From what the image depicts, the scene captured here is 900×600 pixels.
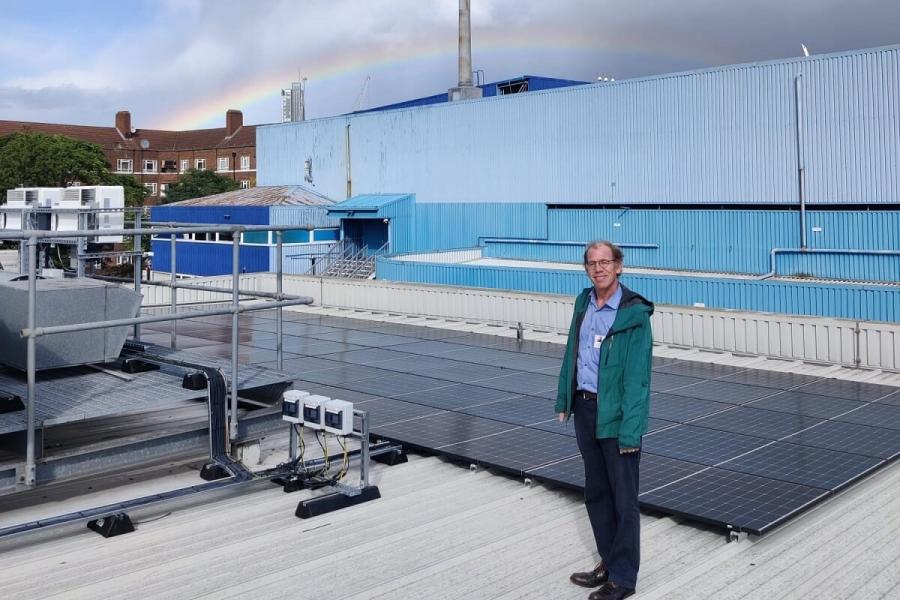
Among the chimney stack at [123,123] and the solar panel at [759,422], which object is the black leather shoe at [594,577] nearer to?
the solar panel at [759,422]

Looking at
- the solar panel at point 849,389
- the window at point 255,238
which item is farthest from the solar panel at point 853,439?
the window at point 255,238

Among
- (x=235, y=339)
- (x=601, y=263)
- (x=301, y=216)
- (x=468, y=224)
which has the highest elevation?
(x=301, y=216)

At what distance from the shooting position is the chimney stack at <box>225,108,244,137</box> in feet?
303

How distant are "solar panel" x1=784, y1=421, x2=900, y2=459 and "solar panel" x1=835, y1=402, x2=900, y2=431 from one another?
23 centimetres

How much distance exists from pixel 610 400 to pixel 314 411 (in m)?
3.19

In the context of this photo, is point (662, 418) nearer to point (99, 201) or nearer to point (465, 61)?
point (99, 201)

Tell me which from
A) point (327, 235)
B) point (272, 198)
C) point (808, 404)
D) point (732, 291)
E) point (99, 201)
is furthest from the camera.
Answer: point (272, 198)

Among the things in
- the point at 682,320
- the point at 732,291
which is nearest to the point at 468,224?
the point at 732,291

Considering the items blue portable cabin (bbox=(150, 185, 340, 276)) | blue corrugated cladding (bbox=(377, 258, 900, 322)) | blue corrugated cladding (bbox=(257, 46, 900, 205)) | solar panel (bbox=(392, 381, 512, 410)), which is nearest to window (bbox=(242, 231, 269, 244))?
blue portable cabin (bbox=(150, 185, 340, 276))

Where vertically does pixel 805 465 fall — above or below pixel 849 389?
below

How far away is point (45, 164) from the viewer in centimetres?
5753

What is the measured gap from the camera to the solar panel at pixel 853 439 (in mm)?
9305

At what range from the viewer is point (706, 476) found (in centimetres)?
837

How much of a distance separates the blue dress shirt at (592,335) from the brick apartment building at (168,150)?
85.1 metres
